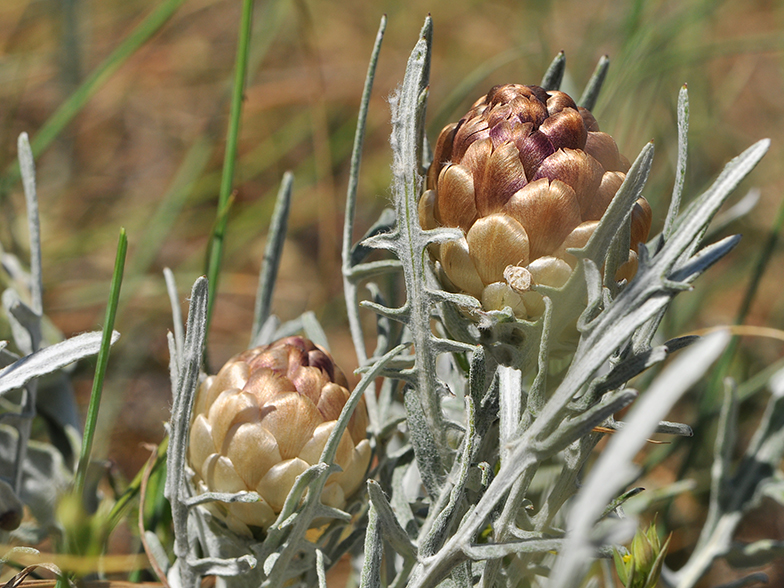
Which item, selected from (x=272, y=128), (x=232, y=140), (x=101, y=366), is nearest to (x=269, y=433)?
(x=101, y=366)

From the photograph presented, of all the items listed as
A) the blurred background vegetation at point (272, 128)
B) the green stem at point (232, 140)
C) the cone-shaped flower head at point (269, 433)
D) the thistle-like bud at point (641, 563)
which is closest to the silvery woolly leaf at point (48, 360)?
the cone-shaped flower head at point (269, 433)

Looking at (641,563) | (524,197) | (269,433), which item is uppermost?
(524,197)

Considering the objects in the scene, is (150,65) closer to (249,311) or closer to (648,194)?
(249,311)

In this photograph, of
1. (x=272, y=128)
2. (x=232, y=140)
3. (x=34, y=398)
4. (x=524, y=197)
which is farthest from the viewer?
(x=272, y=128)

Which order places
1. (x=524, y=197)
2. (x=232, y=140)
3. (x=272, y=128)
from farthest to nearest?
(x=272, y=128), (x=232, y=140), (x=524, y=197)

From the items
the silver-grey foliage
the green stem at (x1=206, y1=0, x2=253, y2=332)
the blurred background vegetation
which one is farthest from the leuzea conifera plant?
the blurred background vegetation

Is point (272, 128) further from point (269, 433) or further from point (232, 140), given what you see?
point (269, 433)

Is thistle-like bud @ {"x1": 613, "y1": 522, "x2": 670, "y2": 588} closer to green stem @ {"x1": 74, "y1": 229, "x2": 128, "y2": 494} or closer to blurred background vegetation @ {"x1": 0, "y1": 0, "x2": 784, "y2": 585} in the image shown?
green stem @ {"x1": 74, "y1": 229, "x2": 128, "y2": 494}

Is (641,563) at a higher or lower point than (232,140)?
lower
